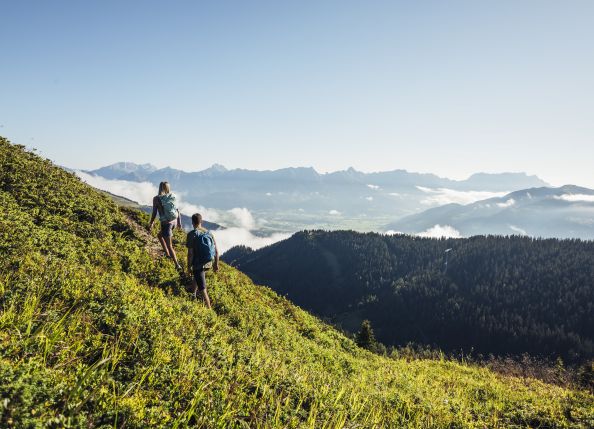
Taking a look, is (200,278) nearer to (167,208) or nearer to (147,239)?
(167,208)

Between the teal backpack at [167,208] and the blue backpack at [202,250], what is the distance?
2.65m

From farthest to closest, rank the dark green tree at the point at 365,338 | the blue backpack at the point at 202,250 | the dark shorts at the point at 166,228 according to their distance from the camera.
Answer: the dark green tree at the point at 365,338 < the dark shorts at the point at 166,228 < the blue backpack at the point at 202,250

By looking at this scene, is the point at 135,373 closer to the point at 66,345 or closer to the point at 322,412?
the point at 66,345

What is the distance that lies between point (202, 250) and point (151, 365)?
6318mm

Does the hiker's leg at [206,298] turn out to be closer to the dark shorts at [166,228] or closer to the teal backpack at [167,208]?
the dark shorts at [166,228]

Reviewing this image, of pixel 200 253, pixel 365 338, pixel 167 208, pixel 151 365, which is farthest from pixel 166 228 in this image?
pixel 365 338

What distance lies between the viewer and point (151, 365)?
5551 millimetres

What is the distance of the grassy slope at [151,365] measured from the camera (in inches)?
170

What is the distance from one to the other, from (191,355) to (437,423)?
639 centimetres

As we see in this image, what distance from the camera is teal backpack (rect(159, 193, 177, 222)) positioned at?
13766 mm

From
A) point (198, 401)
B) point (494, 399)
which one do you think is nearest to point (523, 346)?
point (494, 399)

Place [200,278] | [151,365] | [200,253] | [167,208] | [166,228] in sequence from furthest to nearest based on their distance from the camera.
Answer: [166,228] → [167,208] → [200,278] → [200,253] → [151,365]

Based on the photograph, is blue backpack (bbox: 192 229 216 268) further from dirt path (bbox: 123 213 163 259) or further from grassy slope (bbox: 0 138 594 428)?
dirt path (bbox: 123 213 163 259)

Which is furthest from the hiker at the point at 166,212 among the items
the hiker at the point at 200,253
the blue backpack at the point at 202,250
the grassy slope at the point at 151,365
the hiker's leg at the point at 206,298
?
the hiker's leg at the point at 206,298
